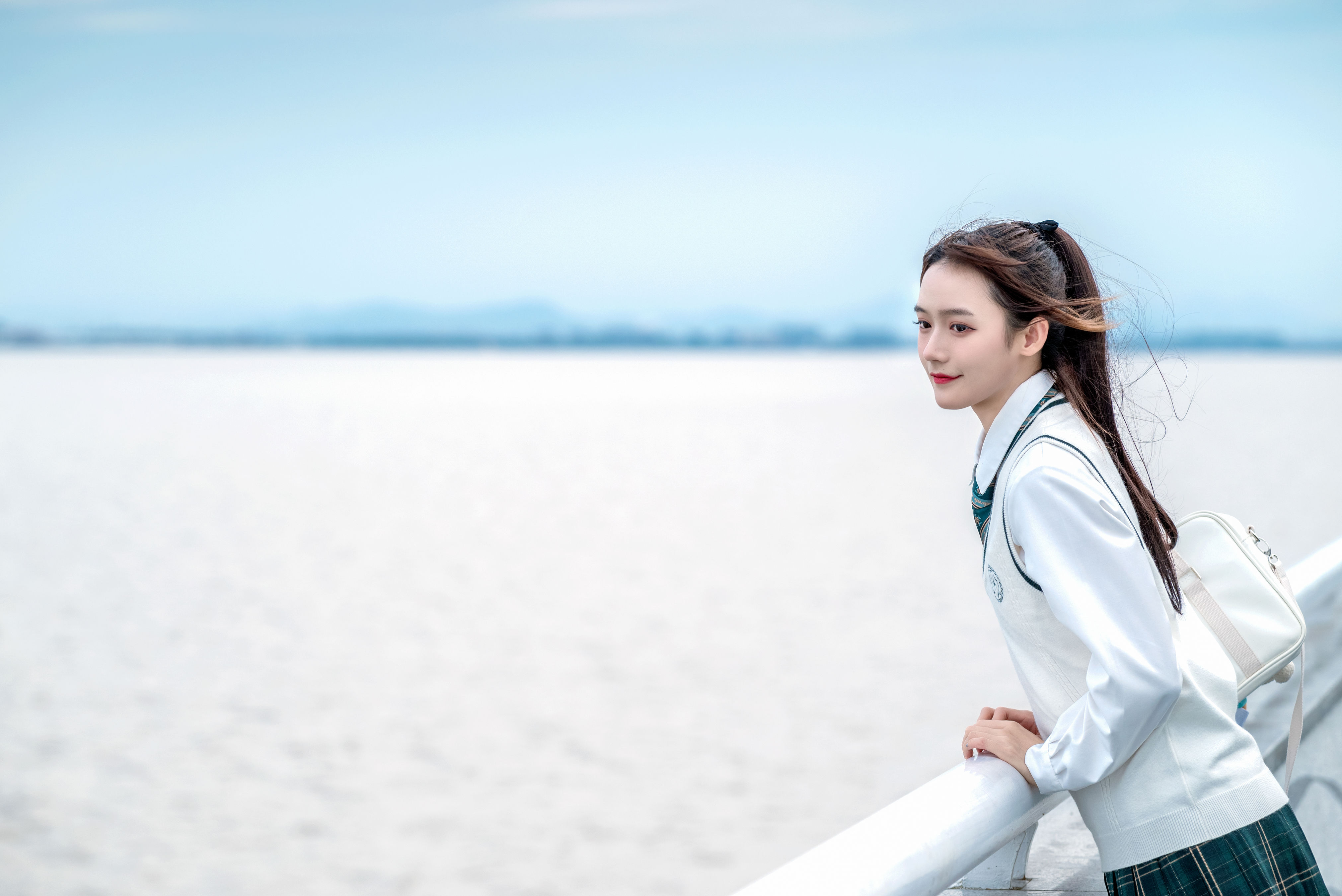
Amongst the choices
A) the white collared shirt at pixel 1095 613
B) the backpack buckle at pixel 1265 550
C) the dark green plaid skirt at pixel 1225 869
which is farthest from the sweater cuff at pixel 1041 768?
the backpack buckle at pixel 1265 550

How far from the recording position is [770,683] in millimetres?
11500

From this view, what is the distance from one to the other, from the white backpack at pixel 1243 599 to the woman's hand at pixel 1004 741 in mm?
231

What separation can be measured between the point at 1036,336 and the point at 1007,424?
0.10 m

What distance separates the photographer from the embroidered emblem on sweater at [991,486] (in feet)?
4.05

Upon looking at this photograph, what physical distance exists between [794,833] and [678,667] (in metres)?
4.09

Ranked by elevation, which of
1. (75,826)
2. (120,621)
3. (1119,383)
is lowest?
(1119,383)

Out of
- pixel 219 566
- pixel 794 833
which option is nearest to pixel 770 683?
pixel 794 833

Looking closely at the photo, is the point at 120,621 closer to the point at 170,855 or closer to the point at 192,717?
the point at 192,717

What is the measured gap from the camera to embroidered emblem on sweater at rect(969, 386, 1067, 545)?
124 centimetres

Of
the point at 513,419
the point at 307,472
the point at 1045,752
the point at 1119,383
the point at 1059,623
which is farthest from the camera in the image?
the point at 513,419

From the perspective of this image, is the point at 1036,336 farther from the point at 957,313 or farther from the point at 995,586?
the point at 995,586

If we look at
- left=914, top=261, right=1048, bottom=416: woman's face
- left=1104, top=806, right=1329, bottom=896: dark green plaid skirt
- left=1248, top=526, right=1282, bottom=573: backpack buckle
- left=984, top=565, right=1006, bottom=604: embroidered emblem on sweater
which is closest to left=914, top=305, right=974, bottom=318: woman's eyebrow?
left=914, top=261, right=1048, bottom=416: woman's face

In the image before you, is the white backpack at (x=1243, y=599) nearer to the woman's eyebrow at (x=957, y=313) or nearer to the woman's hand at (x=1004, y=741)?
the woman's hand at (x=1004, y=741)

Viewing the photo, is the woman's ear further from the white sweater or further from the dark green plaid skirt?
the dark green plaid skirt
